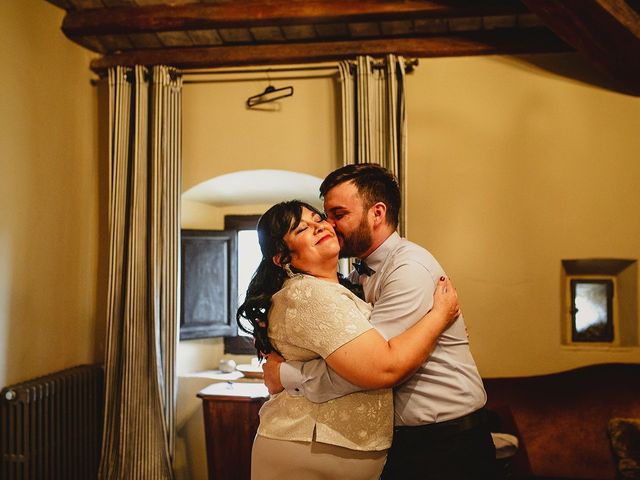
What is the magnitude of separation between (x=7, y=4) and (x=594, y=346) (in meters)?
4.30

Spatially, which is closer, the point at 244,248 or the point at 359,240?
the point at 359,240

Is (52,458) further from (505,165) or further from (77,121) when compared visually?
(505,165)

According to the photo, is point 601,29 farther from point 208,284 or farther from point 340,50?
point 208,284

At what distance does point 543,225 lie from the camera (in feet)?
12.3

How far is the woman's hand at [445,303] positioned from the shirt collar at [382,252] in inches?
10.0

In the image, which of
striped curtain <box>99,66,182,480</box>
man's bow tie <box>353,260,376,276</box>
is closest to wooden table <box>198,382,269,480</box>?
striped curtain <box>99,66,182,480</box>

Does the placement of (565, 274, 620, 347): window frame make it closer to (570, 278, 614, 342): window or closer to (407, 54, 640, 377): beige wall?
(570, 278, 614, 342): window

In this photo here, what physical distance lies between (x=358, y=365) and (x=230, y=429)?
2.21m

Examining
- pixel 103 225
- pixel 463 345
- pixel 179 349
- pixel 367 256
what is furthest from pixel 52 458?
pixel 463 345

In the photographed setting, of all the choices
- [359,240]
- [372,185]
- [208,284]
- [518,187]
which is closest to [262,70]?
[208,284]

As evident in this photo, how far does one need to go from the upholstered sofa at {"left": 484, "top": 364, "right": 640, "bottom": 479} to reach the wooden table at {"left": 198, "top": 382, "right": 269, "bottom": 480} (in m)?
1.45

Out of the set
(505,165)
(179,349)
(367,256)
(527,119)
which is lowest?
(179,349)

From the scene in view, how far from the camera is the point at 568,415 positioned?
344cm

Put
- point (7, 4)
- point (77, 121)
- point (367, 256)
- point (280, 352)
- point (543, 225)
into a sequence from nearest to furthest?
point (280, 352) < point (367, 256) < point (7, 4) < point (543, 225) < point (77, 121)
